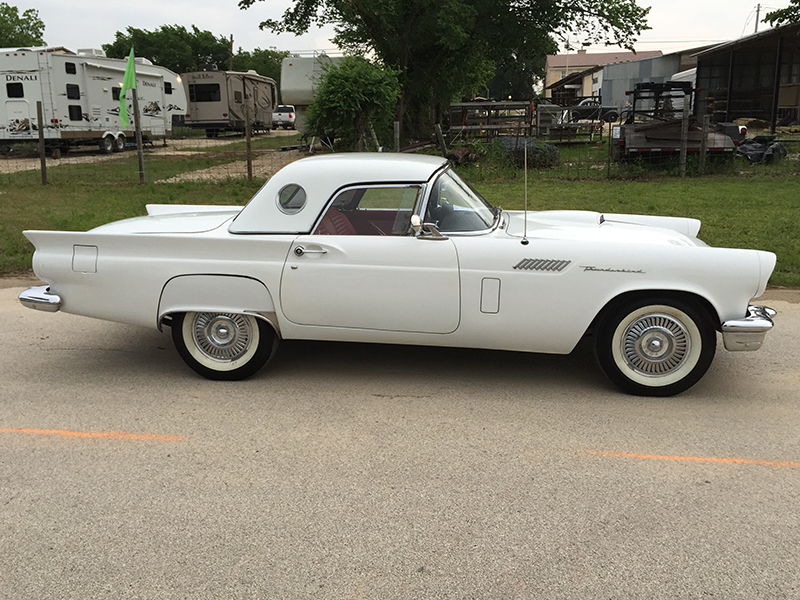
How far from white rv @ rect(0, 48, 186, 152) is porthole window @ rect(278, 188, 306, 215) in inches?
770

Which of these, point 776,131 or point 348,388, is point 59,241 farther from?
point 776,131

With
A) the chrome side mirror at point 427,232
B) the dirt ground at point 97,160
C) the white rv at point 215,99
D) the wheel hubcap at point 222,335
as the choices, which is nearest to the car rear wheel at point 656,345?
the chrome side mirror at point 427,232

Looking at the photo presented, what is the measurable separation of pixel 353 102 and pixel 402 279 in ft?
33.0

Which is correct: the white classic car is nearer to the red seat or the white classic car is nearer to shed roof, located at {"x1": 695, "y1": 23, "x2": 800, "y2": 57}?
the red seat

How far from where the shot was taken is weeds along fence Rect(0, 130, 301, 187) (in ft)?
51.1

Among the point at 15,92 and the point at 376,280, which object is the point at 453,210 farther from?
the point at 15,92

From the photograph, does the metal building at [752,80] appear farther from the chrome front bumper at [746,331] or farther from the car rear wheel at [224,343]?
the car rear wheel at [224,343]

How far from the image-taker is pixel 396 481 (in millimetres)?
3455

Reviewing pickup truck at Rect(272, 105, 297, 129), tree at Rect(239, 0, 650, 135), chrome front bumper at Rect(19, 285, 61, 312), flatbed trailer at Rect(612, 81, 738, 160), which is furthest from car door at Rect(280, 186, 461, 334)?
pickup truck at Rect(272, 105, 297, 129)

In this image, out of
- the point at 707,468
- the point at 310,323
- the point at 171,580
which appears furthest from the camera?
the point at 310,323

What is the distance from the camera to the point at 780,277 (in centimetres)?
741

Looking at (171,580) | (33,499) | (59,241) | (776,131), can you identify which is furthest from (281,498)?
(776,131)

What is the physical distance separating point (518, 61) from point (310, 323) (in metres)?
22.5

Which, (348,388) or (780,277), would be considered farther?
(780,277)
